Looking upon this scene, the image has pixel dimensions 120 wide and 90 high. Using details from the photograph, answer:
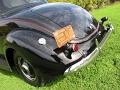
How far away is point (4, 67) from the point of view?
6258 mm

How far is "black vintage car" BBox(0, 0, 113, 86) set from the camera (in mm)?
5172

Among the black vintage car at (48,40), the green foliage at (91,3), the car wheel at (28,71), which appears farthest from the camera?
the green foliage at (91,3)

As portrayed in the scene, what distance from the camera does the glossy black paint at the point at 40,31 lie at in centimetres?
519

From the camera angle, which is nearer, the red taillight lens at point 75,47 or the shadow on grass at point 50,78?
the red taillight lens at point 75,47

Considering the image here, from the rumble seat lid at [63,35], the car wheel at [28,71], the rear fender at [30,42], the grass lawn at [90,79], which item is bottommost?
the grass lawn at [90,79]

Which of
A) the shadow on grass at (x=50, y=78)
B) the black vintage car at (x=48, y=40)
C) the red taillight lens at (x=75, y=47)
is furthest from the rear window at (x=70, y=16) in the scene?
the shadow on grass at (x=50, y=78)

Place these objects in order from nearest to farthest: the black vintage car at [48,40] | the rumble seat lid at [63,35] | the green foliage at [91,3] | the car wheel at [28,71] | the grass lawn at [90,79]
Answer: the rumble seat lid at [63,35] → the black vintage car at [48,40] → the car wheel at [28,71] → the grass lawn at [90,79] → the green foliage at [91,3]

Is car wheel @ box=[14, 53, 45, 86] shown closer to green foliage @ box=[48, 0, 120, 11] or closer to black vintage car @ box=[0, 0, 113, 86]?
black vintage car @ box=[0, 0, 113, 86]

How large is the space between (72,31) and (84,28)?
552 millimetres

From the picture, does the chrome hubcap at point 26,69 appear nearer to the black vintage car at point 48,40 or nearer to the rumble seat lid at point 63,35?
the black vintage car at point 48,40

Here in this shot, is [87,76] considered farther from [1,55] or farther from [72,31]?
[1,55]

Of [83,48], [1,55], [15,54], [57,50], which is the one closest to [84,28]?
[83,48]

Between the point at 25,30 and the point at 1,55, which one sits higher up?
the point at 25,30

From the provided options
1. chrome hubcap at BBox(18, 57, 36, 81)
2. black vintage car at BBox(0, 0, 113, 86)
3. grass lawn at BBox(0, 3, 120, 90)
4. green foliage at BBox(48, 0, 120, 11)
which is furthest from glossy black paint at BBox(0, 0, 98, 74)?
green foliage at BBox(48, 0, 120, 11)
